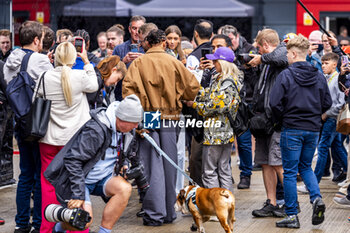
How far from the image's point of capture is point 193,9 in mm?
19016

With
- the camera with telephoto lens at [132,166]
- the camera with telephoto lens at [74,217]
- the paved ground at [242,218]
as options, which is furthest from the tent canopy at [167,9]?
the camera with telephoto lens at [74,217]

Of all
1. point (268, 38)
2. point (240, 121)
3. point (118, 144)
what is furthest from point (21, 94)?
point (268, 38)

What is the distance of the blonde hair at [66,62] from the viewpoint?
19.4ft

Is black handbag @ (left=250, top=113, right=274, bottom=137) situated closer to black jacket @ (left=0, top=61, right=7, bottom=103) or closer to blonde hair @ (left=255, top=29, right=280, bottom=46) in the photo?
blonde hair @ (left=255, top=29, right=280, bottom=46)

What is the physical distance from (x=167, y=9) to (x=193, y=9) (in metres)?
0.83

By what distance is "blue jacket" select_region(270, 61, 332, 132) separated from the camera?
6.56 metres

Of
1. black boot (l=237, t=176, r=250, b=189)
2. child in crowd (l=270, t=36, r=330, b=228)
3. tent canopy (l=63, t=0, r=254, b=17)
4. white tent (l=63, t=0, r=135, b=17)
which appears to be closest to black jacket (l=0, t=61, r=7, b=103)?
child in crowd (l=270, t=36, r=330, b=228)

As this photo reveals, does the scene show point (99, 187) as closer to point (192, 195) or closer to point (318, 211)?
point (192, 195)

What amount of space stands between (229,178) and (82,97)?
206 centimetres

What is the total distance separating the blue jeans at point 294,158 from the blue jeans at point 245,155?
2434mm

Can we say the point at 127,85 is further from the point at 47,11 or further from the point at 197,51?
the point at 47,11

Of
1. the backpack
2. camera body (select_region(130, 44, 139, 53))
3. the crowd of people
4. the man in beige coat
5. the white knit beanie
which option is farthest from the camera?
camera body (select_region(130, 44, 139, 53))

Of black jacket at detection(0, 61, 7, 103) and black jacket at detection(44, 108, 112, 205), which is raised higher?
black jacket at detection(0, 61, 7, 103)

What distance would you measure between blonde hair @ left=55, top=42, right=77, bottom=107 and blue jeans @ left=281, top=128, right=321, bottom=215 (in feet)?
7.45
